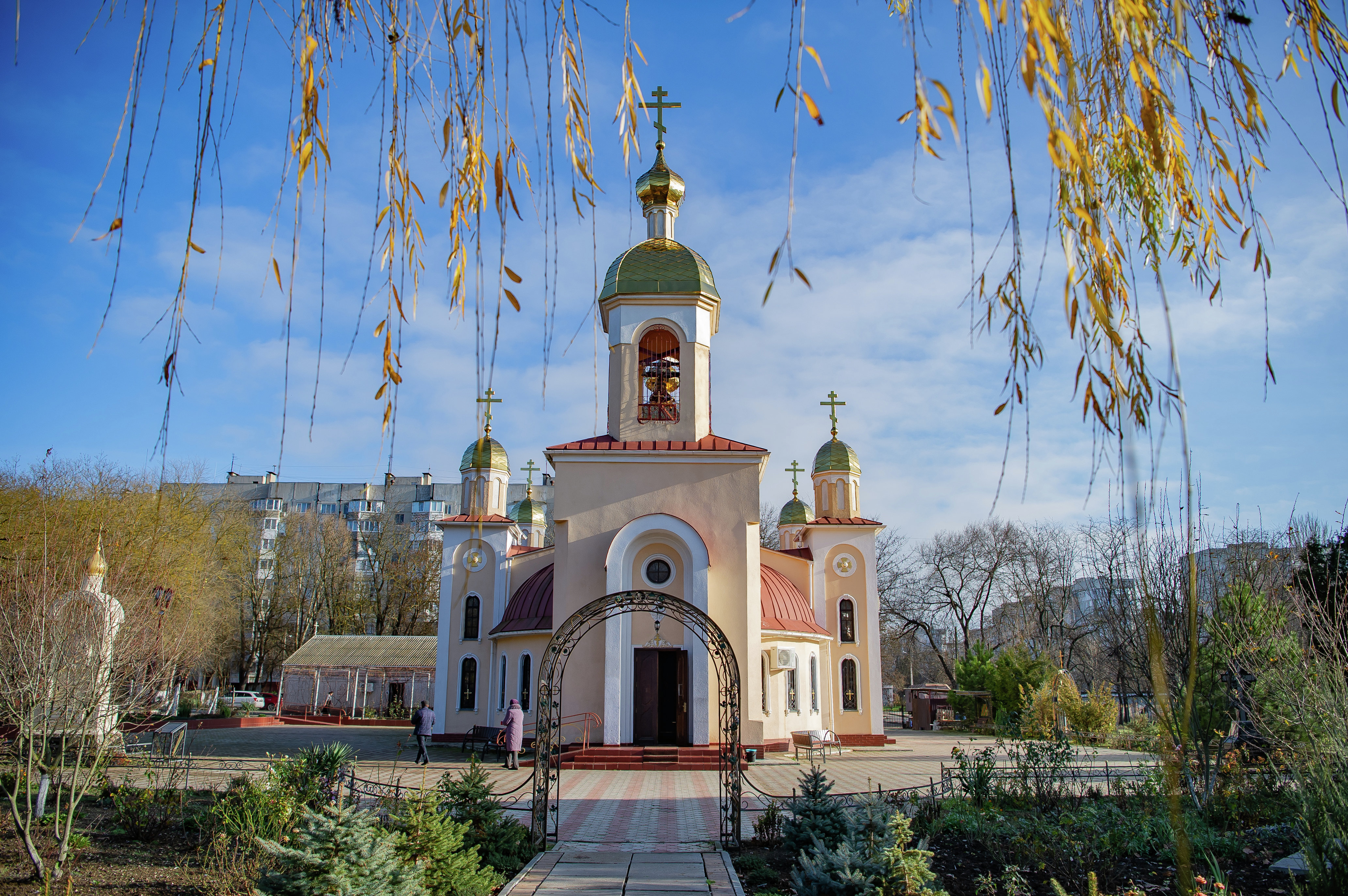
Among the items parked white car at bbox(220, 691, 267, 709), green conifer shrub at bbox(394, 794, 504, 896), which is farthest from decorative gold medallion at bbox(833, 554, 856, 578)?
parked white car at bbox(220, 691, 267, 709)

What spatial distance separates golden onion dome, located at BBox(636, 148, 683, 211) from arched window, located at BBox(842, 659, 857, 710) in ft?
42.9

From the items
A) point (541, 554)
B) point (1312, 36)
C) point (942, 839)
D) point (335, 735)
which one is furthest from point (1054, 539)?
point (1312, 36)

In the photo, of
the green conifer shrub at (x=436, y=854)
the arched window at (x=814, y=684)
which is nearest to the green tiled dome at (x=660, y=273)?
the arched window at (x=814, y=684)

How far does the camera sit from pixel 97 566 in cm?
1766

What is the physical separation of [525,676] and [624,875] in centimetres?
1287

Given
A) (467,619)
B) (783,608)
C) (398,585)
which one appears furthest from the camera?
(398,585)

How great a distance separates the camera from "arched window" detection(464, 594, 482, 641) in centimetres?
2317

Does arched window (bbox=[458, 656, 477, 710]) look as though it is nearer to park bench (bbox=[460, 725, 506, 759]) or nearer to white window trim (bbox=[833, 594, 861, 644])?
park bench (bbox=[460, 725, 506, 759])

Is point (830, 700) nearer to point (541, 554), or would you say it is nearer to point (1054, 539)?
point (541, 554)

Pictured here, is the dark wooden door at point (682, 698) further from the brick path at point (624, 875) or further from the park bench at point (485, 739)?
the brick path at point (624, 875)

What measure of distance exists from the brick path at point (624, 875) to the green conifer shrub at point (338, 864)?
4.67ft

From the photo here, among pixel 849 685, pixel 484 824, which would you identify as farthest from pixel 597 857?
pixel 849 685

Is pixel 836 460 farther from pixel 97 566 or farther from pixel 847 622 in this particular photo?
pixel 97 566

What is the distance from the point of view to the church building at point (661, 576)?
53.8ft
